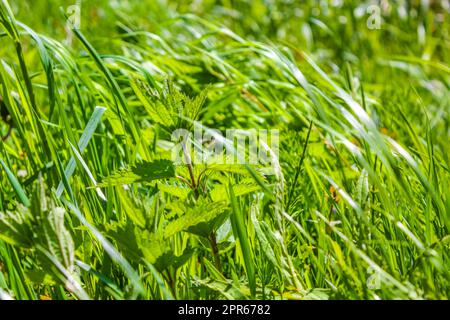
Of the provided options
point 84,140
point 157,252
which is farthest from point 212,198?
point 84,140

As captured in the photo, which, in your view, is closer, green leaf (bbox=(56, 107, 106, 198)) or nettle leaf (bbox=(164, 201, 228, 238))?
nettle leaf (bbox=(164, 201, 228, 238))

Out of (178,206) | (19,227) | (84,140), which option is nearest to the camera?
(19,227)

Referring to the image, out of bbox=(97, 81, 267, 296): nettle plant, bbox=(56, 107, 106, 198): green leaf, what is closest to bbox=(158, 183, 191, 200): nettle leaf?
bbox=(97, 81, 267, 296): nettle plant

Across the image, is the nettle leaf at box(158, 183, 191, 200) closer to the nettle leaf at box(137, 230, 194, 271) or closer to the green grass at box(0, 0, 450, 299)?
the green grass at box(0, 0, 450, 299)

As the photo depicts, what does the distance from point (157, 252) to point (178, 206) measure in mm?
111

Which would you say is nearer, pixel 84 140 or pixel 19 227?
pixel 19 227

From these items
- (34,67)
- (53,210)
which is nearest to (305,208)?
(53,210)

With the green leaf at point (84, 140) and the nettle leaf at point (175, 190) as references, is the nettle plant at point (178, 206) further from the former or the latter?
the green leaf at point (84, 140)

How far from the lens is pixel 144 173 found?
1120 millimetres

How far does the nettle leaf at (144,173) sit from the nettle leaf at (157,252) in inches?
5.7

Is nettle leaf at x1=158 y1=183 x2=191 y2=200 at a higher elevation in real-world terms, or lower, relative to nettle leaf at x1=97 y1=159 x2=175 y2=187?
lower

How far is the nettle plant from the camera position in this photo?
39.0 inches

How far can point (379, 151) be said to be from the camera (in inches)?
43.8

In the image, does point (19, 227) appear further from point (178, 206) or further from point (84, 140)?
point (84, 140)
